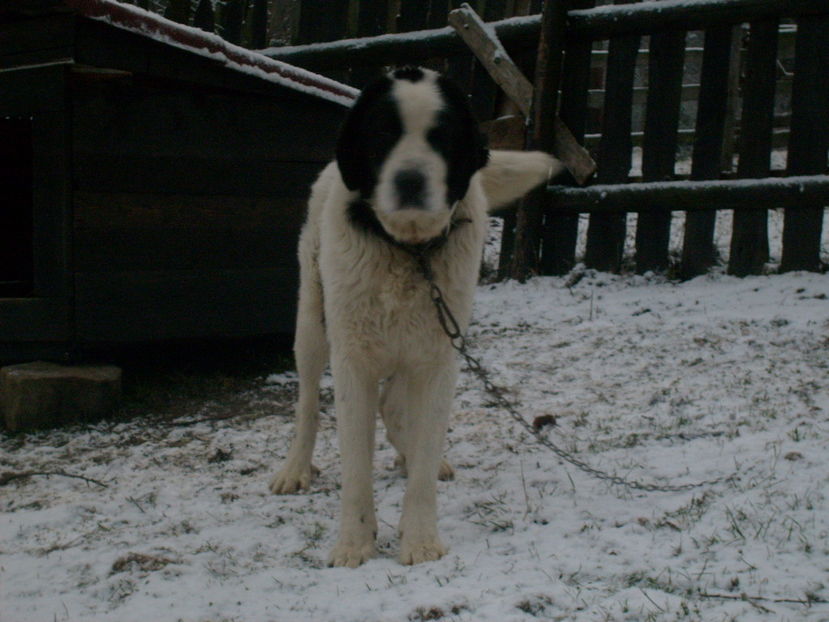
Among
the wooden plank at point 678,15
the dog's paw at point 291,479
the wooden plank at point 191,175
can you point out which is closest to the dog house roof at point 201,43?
the wooden plank at point 191,175

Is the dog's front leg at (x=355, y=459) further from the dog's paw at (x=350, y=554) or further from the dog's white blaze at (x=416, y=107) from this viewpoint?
the dog's white blaze at (x=416, y=107)

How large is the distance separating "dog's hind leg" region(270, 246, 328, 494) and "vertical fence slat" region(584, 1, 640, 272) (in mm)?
3407

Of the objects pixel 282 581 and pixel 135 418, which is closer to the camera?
pixel 282 581

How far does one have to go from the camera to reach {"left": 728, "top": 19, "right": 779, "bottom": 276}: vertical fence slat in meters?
5.84

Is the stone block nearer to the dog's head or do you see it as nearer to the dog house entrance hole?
the dog's head

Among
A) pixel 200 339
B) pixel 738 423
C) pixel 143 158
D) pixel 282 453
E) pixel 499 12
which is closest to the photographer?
pixel 738 423

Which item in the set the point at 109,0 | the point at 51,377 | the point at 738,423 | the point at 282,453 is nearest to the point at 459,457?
the point at 282,453

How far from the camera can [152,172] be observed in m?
4.86

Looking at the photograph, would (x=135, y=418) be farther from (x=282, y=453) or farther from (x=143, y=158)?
(x=143, y=158)

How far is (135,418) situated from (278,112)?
199cm

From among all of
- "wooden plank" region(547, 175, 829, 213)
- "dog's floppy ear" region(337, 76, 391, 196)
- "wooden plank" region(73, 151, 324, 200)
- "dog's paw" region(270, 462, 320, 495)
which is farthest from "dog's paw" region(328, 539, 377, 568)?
"wooden plank" region(547, 175, 829, 213)

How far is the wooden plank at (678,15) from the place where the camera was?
18.6 feet

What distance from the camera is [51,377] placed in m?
4.42

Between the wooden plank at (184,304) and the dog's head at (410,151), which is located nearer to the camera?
the dog's head at (410,151)
